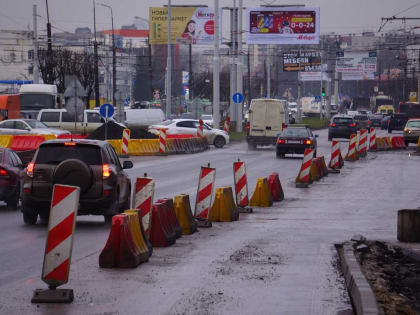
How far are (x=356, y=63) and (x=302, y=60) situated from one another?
1017 centimetres

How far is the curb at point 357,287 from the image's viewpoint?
8547 millimetres

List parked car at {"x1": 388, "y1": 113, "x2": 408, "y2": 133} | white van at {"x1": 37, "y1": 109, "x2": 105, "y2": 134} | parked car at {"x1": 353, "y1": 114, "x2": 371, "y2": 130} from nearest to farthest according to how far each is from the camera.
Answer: white van at {"x1": 37, "y1": 109, "x2": 105, "y2": 134} < parked car at {"x1": 353, "y1": 114, "x2": 371, "y2": 130} < parked car at {"x1": 388, "y1": 113, "x2": 408, "y2": 133}

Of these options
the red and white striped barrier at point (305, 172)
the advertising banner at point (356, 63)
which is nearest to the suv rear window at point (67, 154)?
the red and white striped barrier at point (305, 172)

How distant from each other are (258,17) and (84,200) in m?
56.3

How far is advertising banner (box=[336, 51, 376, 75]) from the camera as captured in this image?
351 feet

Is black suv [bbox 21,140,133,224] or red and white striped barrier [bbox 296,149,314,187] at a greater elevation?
black suv [bbox 21,140,133,224]

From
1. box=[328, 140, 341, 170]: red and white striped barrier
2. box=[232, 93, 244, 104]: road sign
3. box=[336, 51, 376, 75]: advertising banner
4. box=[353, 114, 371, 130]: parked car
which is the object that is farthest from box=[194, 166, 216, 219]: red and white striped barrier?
box=[336, 51, 376, 75]: advertising banner

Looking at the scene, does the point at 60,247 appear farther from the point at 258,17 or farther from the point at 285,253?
the point at 258,17

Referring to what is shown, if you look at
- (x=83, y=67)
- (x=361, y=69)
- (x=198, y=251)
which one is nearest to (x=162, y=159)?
(x=198, y=251)

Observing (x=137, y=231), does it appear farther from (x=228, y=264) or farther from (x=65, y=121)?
(x=65, y=121)

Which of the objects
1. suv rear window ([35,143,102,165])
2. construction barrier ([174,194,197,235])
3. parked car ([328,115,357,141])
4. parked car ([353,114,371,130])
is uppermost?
suv rear window ([35,143,102,165])

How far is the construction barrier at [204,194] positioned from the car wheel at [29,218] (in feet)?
9.68

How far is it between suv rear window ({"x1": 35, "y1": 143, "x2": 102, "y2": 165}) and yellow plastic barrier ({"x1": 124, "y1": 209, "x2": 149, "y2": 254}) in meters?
4.78

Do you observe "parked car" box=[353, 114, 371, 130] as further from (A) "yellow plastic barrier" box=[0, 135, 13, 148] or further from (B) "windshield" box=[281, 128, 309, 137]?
(A) "yellow plastic barrier" box=[0, 135, 13, 148]
